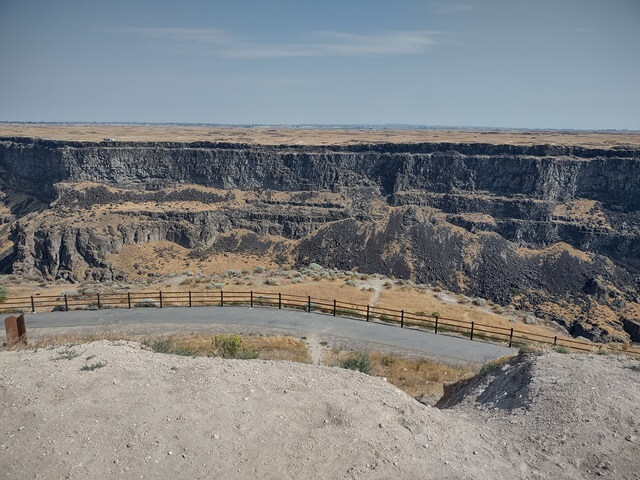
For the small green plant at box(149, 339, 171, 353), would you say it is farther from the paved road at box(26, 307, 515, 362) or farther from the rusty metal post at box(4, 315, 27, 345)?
the paved road at box(26, 307, 515, 362)

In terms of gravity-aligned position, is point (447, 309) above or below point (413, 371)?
below

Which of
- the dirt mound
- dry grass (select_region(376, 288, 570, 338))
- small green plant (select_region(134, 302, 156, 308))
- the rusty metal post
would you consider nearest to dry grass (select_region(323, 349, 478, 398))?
the dirt mound

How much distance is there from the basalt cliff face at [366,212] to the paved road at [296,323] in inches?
1182

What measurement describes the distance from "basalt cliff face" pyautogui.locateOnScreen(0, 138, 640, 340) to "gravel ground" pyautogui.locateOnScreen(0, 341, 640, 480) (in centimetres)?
3854

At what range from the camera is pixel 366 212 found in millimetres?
69688

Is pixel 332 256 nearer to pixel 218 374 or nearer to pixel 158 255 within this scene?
pixel 158 255

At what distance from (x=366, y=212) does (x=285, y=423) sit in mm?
61078

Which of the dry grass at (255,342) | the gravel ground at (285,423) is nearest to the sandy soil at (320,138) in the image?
the dry grass at (255,342)

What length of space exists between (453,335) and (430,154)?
5962 cm

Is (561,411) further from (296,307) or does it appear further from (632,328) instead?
(632,328)

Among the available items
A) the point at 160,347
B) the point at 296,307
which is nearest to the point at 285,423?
the point at 160,347

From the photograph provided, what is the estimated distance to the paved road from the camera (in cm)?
2042

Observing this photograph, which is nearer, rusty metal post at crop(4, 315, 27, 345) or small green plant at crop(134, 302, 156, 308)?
rusty metal post at crop(4, 315, 27, 345)

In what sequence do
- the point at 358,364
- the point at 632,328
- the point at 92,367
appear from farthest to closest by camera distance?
the point at 632,328, the point at 358,364, the point at 92,367
